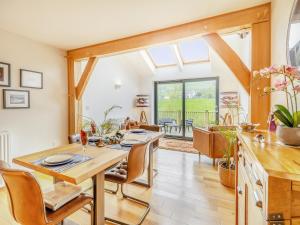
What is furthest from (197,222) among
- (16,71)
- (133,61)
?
(133,61)

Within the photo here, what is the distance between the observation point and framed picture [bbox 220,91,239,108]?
505cm

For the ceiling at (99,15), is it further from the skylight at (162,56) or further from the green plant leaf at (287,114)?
the skylight at (162,56)

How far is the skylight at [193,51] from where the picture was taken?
502 cm

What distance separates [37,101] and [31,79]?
1.34ft

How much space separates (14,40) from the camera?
2807 millimetres

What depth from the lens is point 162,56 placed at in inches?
230

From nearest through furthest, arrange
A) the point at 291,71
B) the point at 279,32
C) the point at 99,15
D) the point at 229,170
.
→ the point at 291,71, the point at 279,32, the point at 99,15, the point at 229,170

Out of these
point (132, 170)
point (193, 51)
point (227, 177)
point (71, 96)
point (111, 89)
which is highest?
point (193, 51)

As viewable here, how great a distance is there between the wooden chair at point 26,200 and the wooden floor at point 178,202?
83 centimetres

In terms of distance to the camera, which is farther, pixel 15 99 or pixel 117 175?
pixel 15 99

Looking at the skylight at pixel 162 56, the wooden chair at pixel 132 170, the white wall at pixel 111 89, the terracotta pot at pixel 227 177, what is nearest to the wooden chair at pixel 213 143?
the terracotta pot at pixel 227 177

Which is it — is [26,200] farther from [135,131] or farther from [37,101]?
[37,101]

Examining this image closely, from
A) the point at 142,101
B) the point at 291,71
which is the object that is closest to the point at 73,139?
the point at 291,71

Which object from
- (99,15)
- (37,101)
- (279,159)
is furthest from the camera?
(37,101)
